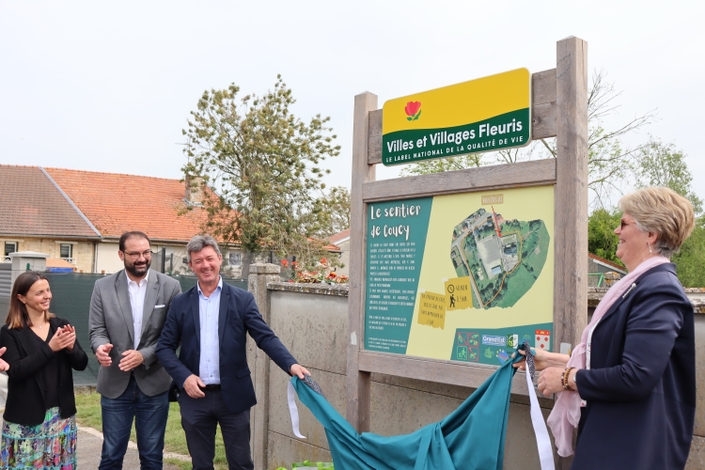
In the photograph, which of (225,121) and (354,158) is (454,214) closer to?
(354,158)

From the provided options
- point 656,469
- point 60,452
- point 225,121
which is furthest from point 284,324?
point 225,121

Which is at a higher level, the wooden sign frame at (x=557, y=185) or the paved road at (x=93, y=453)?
the wooden sign frame at (x=557, y=185)

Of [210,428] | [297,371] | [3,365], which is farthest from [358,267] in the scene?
[3,365]

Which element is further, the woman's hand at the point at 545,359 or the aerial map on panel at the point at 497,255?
the aerial map on panel at the point at 497,255

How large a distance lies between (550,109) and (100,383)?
11.9 ft

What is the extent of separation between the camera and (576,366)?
2.88 m

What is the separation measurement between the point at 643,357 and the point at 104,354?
3.51 m

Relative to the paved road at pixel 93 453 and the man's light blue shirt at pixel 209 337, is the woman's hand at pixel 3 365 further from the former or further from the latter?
the paved road at pixel 93 453

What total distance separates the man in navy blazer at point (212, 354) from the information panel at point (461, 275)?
802mm

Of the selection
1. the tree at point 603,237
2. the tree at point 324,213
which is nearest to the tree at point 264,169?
the tree at point 324,213

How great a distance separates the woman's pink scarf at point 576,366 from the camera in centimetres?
267

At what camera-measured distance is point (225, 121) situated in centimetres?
3152

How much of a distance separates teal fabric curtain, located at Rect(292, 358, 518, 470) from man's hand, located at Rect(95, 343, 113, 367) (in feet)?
4.74

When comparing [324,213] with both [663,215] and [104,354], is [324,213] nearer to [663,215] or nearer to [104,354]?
[104,354]
